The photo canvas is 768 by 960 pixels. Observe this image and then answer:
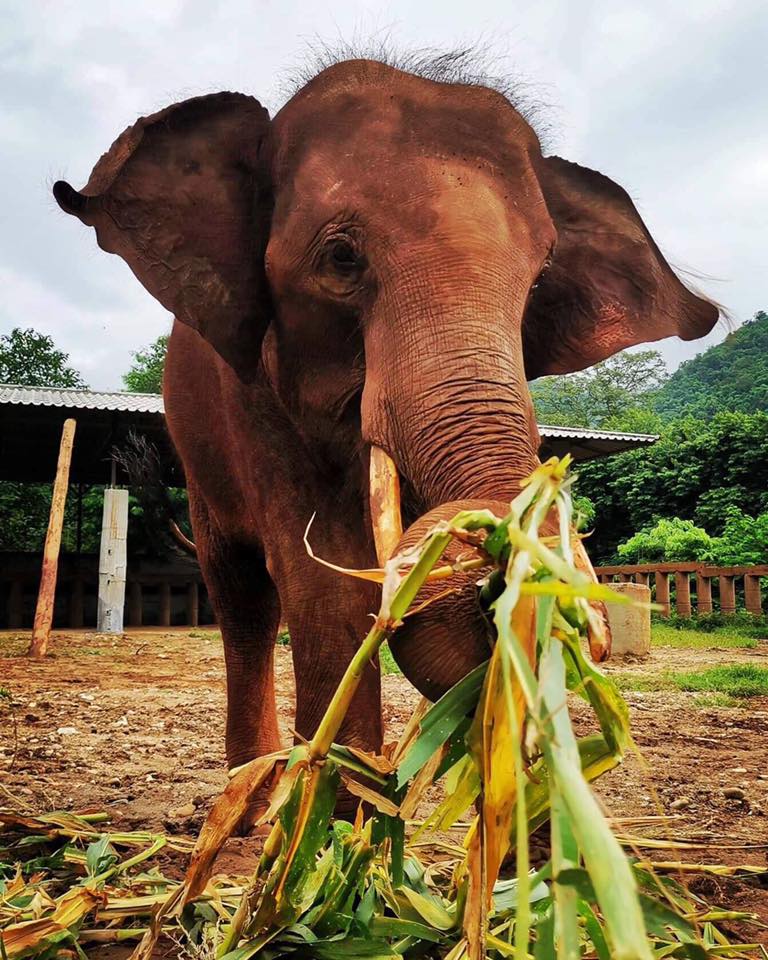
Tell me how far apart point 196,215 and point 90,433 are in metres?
14.4

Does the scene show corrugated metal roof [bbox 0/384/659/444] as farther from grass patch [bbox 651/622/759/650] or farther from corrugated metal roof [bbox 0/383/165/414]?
grass patch [bbox 651/622/759/650]

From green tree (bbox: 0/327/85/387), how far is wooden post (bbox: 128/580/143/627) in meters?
22.5

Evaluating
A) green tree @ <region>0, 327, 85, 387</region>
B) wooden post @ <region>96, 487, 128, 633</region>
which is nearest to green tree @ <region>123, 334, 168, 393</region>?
green tree @ <region>0, 327, 85, 387</region>

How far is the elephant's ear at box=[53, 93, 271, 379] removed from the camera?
2951 mm

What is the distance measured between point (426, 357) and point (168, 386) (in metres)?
2.43

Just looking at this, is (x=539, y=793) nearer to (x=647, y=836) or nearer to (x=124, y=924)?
(x=124, y=924)

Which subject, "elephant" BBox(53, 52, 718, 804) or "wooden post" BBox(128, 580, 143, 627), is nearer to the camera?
"elephant" BBox(53, 52, 718, 804)

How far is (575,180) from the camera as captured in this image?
3.49m

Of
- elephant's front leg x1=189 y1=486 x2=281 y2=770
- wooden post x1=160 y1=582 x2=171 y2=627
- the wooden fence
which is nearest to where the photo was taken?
elephant's front leg x1=189 y1=486 x2=281 y2=770

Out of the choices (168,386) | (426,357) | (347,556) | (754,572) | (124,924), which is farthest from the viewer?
(754,572)

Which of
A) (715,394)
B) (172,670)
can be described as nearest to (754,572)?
(172,670)

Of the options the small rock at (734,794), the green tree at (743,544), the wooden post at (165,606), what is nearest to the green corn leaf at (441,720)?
the small rock at (734,794)

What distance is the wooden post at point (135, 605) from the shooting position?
18.2 m

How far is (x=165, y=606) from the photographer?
61.0 feet
